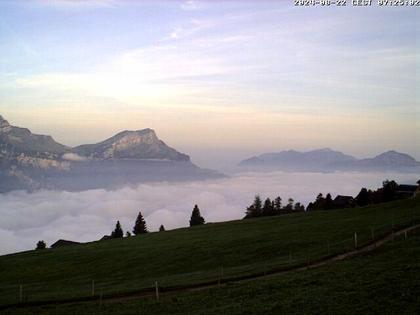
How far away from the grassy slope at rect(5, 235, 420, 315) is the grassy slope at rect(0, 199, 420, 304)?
684 cm

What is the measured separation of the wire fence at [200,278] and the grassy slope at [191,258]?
0.14m

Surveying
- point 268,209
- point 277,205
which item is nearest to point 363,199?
point 268,209

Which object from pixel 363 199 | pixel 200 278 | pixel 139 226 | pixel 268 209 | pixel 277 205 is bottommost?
pixel 139 226

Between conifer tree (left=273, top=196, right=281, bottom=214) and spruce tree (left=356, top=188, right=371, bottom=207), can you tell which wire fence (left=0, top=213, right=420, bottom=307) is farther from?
conifer tree (left=273, top=196, right=281, bottom=214)

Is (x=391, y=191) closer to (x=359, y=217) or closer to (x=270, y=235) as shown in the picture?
(x=359, y=217)

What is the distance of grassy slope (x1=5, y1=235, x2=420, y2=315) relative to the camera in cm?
2567

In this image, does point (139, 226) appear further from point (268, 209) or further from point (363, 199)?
point (363, 199)

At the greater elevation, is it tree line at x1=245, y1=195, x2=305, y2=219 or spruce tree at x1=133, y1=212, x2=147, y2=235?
tree line at x1=245, y1=195, x2=305, y2=219

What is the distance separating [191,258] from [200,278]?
15797 millimetres

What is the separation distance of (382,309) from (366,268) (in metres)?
10.9

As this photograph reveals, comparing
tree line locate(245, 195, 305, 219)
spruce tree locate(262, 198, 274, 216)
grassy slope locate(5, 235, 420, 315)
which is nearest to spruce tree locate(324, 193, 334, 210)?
tree line locate(245, 195, 305, 219)

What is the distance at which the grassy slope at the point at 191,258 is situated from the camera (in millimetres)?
47969

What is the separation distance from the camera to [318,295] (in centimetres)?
2869

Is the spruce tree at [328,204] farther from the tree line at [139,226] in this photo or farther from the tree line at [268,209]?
the tree line at [139,226]
